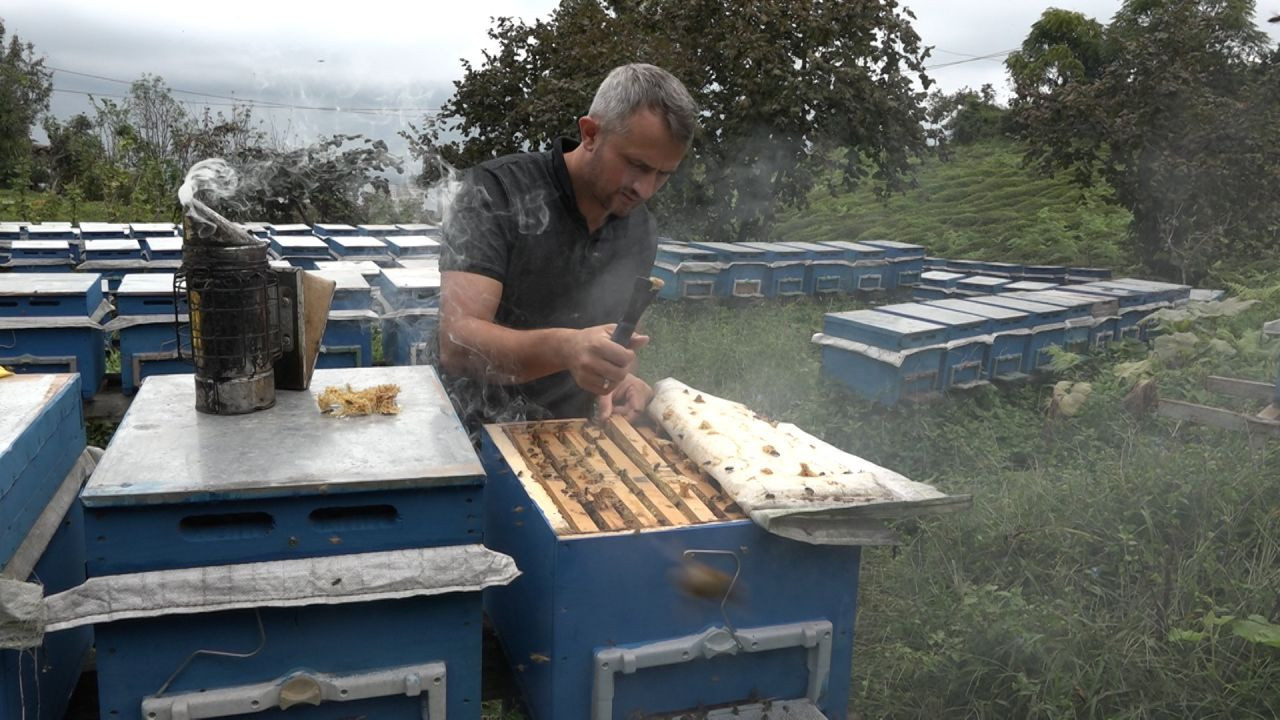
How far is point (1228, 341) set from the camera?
19.1 ft

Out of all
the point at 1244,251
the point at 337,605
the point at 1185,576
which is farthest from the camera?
the point at 1244,251

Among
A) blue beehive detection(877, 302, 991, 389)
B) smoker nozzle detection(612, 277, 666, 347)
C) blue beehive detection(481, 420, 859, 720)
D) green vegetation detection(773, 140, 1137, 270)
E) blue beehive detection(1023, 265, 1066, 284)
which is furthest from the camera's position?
green vegetation detection(773, 140, 1137, 270)

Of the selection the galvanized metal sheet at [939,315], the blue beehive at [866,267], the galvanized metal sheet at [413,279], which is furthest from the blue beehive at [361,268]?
the blue beehive at [866,267]

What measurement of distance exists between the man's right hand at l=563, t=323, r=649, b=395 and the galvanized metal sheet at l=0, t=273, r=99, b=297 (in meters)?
4.43

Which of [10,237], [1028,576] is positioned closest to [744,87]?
[10,237]

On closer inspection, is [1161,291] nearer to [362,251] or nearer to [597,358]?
[362,251]

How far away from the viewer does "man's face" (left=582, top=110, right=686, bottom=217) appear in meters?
2.44

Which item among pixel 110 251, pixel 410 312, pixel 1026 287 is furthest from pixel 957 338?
pixel 110 251

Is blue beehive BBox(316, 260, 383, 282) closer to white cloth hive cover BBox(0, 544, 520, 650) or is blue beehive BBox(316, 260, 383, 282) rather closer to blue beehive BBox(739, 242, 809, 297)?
blue beehive BBox(739, 242, 809, 297)

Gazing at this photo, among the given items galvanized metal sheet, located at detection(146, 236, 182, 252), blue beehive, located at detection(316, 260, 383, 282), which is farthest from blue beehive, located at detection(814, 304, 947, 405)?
galvanized metal sheet, located at detection(146, 236, 182, 252)

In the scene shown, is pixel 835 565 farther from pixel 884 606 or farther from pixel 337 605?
pixel 884 606

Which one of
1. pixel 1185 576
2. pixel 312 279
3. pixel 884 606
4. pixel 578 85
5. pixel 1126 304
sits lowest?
pixel 884 606

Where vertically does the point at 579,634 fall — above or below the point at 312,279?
below

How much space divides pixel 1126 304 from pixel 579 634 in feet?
24.6
